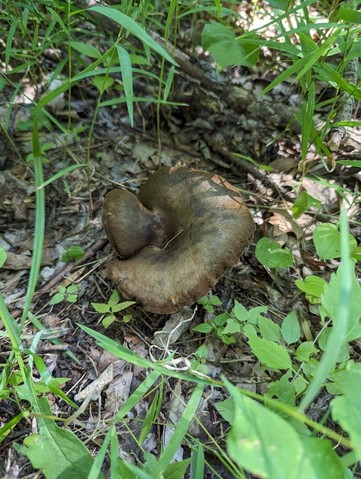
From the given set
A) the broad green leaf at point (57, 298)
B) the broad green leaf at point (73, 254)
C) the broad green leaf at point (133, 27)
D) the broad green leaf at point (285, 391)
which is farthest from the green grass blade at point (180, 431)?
the broad green leaf at point (133, 27)

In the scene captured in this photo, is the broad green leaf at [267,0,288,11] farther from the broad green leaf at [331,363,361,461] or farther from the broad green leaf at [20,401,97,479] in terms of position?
the broad green leaf at [20,401,97,479]

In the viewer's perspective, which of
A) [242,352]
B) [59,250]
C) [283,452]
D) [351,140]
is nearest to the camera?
[283,452]

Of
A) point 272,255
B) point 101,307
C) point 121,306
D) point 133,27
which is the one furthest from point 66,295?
point 133,27

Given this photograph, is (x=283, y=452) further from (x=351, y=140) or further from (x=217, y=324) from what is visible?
(x=351, y=140)

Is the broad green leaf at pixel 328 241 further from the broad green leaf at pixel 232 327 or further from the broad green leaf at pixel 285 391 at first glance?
the broad green leaf at pixel 285 391

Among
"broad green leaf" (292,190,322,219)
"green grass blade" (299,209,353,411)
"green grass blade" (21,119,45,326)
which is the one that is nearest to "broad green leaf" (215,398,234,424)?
"green grass blade" (299,209,353,411)

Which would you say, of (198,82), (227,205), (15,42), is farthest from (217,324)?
(15,42)

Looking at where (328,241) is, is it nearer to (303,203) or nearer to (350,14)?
(303,203)
